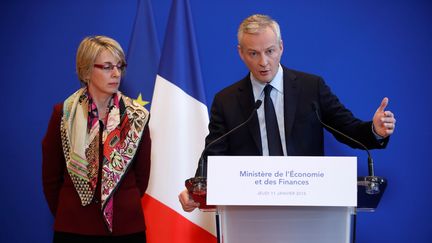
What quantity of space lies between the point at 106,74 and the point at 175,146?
512 millimetres

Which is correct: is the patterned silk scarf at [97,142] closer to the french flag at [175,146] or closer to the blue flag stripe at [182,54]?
A: the french flag at [175,146]

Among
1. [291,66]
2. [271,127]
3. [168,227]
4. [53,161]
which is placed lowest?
[168,227]

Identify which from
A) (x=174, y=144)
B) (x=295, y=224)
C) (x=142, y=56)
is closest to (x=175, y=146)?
(x=174, y=144)

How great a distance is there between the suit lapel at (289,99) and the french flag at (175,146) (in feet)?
2.64

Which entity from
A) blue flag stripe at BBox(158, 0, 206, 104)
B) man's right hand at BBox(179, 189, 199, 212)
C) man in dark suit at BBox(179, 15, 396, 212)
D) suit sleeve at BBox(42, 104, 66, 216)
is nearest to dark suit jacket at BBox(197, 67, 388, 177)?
man in dark suit at BBox(179, 15, 396, 212)

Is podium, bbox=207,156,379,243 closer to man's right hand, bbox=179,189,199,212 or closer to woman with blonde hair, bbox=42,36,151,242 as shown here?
man's right hand, bbox=179,189,199,212

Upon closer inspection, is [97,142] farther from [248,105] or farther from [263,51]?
[263,51]

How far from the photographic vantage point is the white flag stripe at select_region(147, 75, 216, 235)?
8.79 feet

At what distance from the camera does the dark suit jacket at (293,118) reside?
1928 mm

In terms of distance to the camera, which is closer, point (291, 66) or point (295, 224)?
point (295, 224)

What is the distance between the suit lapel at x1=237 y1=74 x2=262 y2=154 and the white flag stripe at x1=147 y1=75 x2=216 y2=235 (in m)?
0.66

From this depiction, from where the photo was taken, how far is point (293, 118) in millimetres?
1935

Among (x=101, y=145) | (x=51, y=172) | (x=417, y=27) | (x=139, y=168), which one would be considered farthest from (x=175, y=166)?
(x=417, y=27)

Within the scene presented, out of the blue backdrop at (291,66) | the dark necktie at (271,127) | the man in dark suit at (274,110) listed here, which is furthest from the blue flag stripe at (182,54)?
the dark necktie at (271,127)
